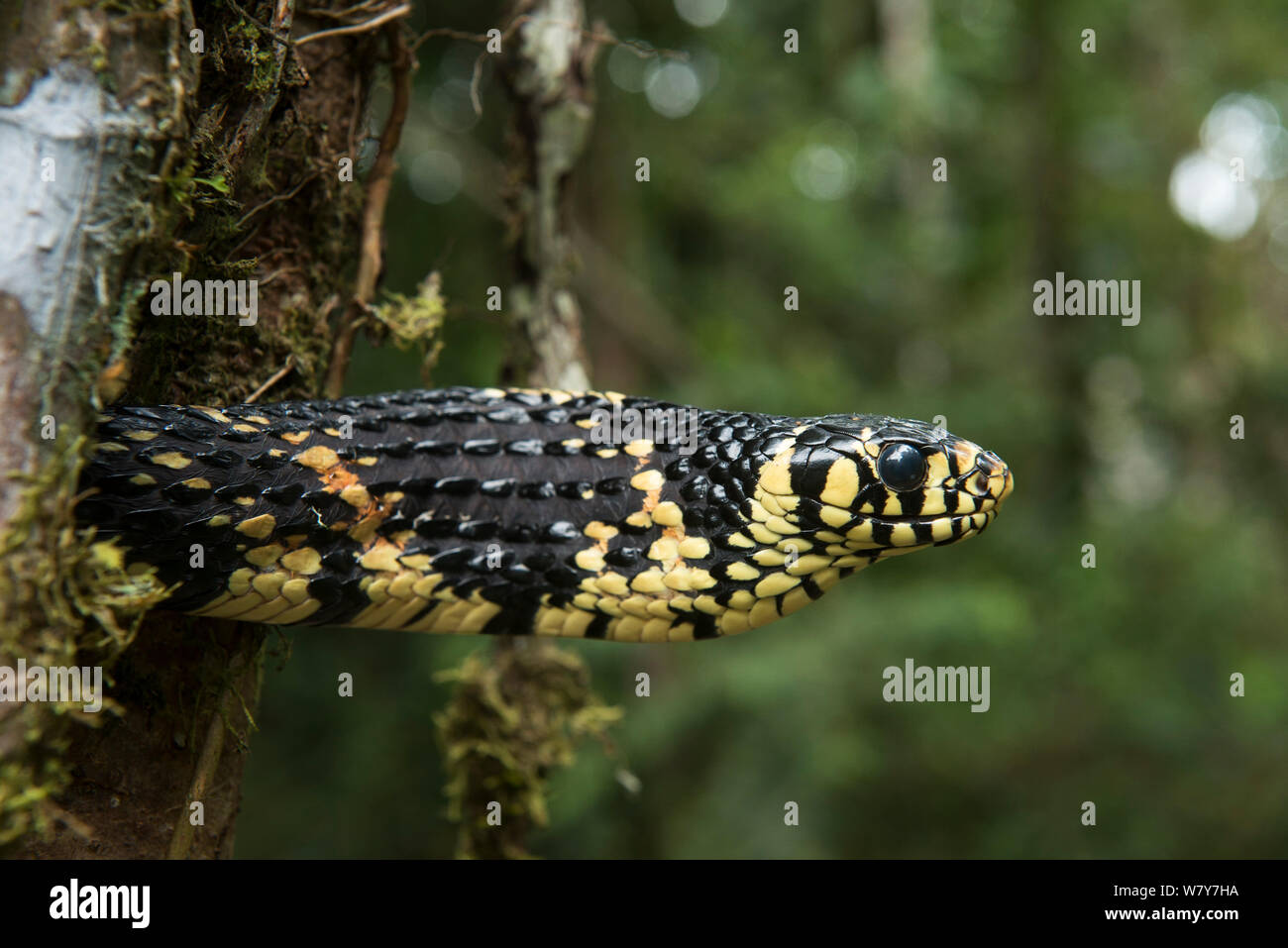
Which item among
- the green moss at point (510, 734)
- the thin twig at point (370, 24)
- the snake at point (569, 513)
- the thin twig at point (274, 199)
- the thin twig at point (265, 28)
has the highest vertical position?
the thin twig at point (370, 24)

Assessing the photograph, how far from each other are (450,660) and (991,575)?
3.63 meters

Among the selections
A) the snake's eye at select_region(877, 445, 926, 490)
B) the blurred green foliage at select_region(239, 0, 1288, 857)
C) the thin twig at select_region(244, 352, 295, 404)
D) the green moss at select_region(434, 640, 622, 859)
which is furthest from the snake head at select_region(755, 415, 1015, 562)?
the blurred green foliage at select_region(239, 0, 1288, 857)

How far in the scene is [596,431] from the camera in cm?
215

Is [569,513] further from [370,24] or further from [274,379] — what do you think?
[370,24]

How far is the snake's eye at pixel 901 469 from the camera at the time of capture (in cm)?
196

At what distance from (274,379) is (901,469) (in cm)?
145

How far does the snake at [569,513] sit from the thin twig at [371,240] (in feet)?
1.67

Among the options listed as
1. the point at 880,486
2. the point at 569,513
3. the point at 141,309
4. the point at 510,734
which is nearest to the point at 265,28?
the point at 141,309

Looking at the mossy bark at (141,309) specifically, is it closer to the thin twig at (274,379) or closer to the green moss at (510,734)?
the thin twig at (274,379)

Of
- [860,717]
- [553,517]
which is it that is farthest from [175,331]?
[860,717]

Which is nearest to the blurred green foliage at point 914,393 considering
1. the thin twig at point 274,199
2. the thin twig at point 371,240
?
the thin twig at point 371,240

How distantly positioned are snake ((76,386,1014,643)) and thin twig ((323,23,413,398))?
51cm

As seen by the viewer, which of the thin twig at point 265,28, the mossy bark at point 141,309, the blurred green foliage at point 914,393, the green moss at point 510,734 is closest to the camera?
the mossy bark at point 141,309
